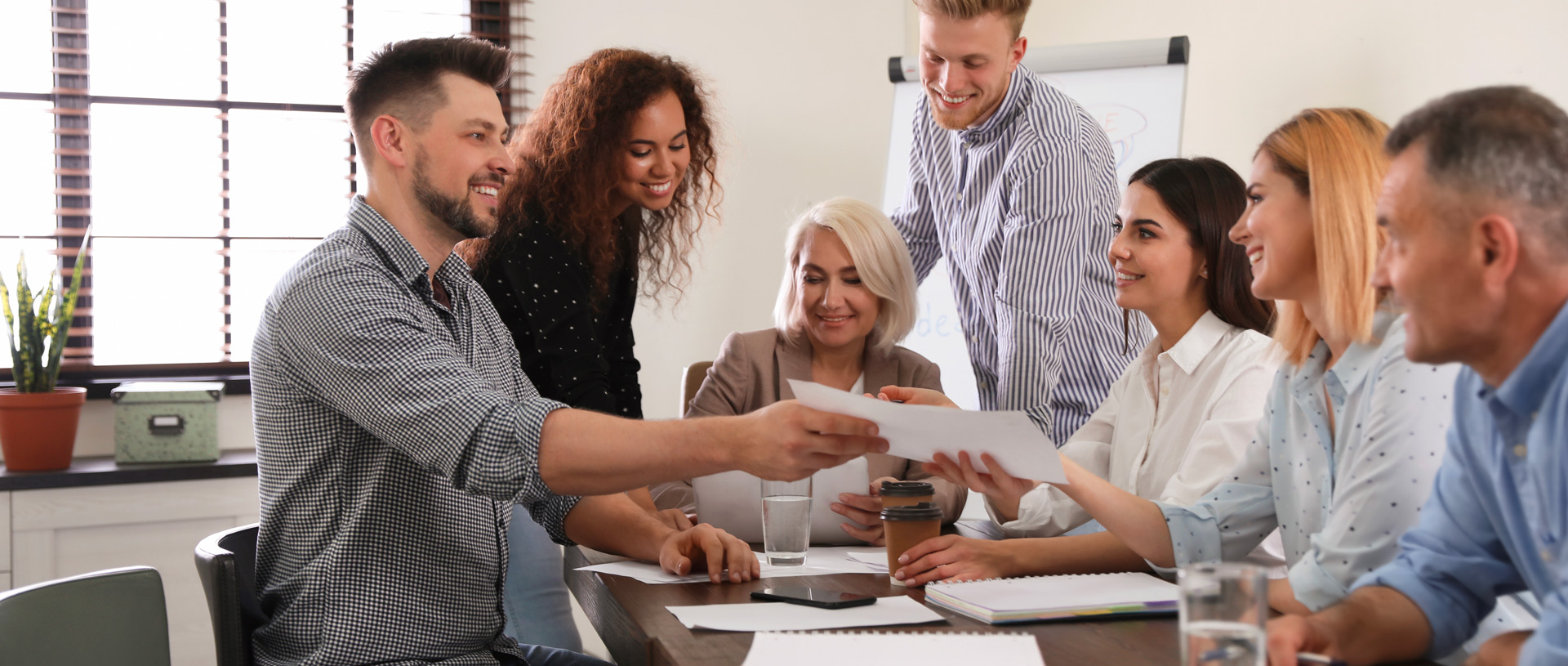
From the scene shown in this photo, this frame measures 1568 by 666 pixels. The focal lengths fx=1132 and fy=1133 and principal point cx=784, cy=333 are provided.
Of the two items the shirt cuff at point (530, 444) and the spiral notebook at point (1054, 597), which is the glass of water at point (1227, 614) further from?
the shirt cuff at point (530, 444)

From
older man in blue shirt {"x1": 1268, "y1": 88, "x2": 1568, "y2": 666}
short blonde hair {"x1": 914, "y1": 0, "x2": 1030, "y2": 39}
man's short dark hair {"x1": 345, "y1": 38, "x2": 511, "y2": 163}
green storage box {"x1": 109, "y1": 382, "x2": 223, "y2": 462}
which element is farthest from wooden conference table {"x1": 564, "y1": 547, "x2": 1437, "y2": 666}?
green storage box {"x1": 109, "y1": 382, "x2": 223, "y2": 462}

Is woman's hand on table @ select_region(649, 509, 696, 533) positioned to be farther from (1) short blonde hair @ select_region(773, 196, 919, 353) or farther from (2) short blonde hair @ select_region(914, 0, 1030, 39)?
(2) short blonde hair @ select_region(914, 0, 1030, 39)

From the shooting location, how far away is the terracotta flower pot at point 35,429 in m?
3.01

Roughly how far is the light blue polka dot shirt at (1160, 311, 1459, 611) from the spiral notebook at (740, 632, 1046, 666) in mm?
355

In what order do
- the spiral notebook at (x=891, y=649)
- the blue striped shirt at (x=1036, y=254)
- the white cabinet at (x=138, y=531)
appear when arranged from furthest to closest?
the white cabinet at (x=138, y=531) → the blue striped shirt at (x=1036, y=254) → the spiral notebook at (x=891, y=649)

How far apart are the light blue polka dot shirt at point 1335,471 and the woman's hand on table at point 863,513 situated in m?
0.45

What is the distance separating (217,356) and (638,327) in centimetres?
134

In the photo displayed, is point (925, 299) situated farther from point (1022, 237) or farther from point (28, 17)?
point (28, 17)

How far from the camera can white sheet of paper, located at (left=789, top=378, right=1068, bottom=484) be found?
44.9 inches

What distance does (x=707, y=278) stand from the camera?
4.00 meters

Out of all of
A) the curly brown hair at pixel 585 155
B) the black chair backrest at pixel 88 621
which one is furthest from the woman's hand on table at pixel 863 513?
the black chair backrest at pixel 88 621

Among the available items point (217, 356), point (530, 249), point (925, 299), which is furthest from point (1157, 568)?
point (217, 356)

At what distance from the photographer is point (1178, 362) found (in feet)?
6.04

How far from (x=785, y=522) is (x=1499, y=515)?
0.82 meters
